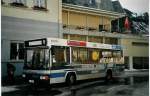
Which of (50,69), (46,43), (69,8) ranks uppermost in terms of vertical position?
(69,8)

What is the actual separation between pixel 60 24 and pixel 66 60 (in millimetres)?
1278

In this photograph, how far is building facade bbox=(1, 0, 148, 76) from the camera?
7910 mm

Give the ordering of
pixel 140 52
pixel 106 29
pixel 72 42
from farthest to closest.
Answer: pixel 72 42 → pixel 106 29 → pixel 140 52

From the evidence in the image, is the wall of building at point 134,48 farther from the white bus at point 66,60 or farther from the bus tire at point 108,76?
the bus tire at point 108,76

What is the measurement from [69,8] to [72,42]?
2.90ft

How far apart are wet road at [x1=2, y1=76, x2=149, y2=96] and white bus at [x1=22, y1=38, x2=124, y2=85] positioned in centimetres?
30

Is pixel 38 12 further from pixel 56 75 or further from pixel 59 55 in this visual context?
pixel 56 75

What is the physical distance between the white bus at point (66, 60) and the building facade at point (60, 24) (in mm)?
199

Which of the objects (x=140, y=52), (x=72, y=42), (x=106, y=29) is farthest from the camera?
(x=72, y=42)

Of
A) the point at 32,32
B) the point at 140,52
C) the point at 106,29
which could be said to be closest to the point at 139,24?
the point at 140,52

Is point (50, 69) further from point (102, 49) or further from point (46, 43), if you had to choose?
point (102, 49)

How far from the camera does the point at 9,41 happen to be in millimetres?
8172

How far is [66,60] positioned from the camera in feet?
27.3

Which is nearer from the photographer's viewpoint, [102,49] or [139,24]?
[139,24]
